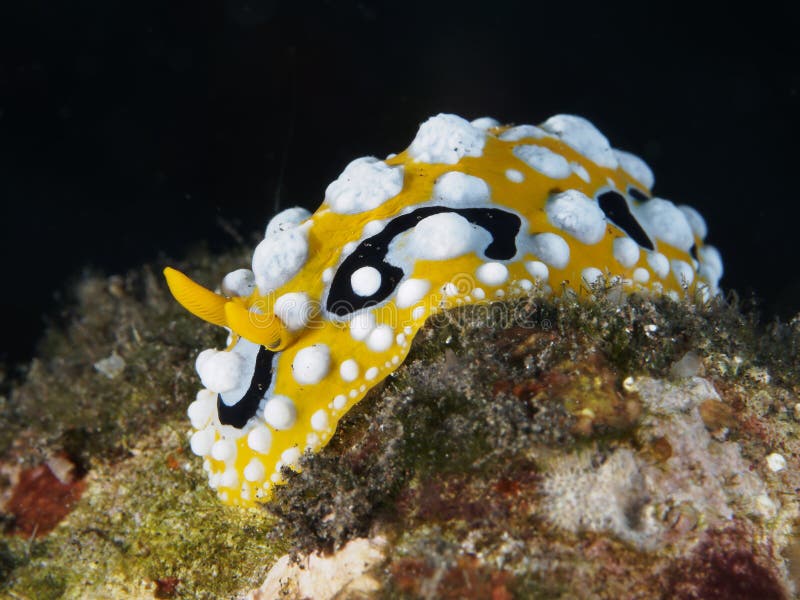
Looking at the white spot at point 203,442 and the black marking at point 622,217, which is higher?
the black marking at point 622,217

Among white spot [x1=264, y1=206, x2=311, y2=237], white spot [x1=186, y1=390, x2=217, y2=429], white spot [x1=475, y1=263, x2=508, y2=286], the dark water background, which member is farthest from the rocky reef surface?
the dark water background

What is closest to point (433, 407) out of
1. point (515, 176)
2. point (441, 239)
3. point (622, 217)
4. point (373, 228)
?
point (441, 239)

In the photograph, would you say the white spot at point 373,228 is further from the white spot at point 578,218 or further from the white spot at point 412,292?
the white spot at point 578,218

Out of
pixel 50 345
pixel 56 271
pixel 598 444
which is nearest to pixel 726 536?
pixel 598 444

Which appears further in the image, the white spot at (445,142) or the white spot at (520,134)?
the white spot at (520,134)

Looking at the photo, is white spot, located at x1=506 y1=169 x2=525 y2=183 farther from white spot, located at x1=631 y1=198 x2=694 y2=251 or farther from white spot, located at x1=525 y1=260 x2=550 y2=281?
white spot, located at x1=631 y1=198 x2=694 y2=251

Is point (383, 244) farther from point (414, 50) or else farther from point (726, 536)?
point (414, 50)

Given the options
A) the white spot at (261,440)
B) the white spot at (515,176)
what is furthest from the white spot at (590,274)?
the white spot at (261,440)
